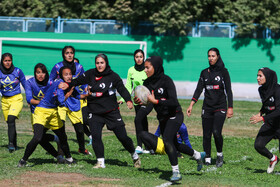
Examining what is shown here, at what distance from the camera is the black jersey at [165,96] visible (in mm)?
8883

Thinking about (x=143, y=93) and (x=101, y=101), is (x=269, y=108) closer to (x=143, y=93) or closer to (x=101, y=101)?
(x=143, y=93)

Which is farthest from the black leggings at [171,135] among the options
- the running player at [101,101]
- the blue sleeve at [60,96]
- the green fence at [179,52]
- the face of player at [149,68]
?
the green fence at [179,52]

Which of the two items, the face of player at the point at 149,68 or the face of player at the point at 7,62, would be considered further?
the face of player at the point at 7,62

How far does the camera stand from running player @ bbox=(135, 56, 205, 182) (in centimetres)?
886

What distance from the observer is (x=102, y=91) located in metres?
9.95

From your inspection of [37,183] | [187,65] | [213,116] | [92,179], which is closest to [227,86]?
[213,116]

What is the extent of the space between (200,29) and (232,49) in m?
2.29

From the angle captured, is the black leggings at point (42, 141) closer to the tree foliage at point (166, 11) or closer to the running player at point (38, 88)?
the running player at point (38, 88)

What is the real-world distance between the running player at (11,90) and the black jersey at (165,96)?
176 inches

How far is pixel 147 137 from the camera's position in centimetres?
920

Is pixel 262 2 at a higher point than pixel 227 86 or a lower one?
higher

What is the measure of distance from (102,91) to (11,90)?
366cm

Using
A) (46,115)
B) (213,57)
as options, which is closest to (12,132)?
(46,115)

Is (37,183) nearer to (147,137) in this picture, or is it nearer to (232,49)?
(147,137)
